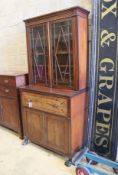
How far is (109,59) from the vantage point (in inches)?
77.5

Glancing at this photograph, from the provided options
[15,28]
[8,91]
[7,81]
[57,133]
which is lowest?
[57,133]

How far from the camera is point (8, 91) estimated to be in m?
2.72

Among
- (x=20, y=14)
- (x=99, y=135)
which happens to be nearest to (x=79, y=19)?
(x=99, y=135)

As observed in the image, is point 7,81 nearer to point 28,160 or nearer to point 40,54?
point 40,54

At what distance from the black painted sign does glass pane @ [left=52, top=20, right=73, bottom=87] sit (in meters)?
0.33

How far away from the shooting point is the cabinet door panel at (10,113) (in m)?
2.70

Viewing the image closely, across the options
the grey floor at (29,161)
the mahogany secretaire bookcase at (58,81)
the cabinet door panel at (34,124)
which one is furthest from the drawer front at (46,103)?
the grey floor at (29,161)

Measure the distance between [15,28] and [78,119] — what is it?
219cm

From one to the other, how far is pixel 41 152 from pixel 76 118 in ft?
2.46

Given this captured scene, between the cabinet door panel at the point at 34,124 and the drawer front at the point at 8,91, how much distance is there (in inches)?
13.6

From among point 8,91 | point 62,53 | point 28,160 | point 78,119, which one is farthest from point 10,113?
point 62,53

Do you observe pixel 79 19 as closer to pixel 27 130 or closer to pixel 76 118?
pixel 76 118

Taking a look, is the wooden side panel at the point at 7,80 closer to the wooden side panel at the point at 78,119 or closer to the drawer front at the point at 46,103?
the drawer front at the point at 46,103

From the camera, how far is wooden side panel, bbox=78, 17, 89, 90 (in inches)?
78.3
